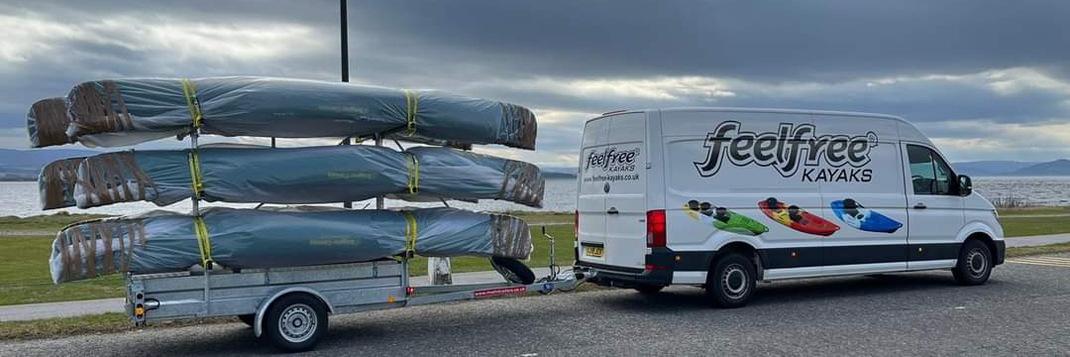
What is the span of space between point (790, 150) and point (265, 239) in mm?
6334

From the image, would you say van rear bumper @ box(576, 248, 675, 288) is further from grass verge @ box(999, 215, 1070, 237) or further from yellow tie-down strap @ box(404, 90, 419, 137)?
grass verge @ box(999, 215, 1070, 237)

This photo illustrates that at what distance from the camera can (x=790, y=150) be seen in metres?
10.6

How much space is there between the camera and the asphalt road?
25.6ft

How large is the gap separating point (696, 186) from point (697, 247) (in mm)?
700

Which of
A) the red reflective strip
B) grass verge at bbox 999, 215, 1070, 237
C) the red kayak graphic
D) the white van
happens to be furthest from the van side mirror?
grass verge at bbox 999, 215, 1070, 237

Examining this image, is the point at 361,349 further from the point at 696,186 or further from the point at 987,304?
the point at 987,304

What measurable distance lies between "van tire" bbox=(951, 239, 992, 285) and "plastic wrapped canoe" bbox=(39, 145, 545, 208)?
22.1 feet

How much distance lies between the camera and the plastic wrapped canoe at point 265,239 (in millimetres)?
6984

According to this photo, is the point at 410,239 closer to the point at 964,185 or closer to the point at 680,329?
the point at 680,329

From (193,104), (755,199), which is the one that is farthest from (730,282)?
(193,104)

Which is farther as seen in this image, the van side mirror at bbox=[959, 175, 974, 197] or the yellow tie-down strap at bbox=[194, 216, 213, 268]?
the van side mirror at bbox=[959, 175, 974, 197]

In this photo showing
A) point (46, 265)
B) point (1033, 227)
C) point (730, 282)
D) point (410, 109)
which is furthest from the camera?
point (1033, 227)

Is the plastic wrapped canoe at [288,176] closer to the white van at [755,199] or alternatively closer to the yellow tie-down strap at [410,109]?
the yellow tie-down strap at [410,109]

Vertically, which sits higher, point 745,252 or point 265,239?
point 265,239
